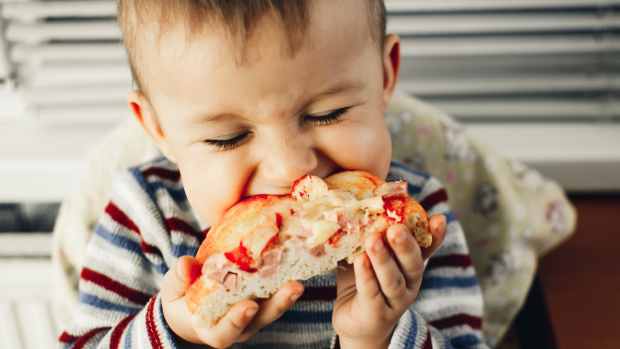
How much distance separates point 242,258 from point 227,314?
70 mm

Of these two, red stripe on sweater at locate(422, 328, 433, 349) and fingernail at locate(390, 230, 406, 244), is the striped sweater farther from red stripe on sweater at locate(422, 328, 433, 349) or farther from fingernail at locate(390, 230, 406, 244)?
fingernail at locate(390, 230, 406, 244)

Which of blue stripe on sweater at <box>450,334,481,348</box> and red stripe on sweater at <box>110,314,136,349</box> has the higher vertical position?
red stripe on sweater at <box>110,314,136,349</box>

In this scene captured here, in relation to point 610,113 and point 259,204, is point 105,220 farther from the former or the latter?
point 610,113

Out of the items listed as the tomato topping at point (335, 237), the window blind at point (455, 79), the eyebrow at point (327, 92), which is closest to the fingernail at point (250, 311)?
the tomato topping at point (335, 237)

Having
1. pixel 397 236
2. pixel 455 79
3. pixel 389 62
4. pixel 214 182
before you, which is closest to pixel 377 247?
pixel 397 236

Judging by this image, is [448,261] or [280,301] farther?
[448,261]

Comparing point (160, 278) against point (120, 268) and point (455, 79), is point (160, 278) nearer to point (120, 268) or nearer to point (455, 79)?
point (120, 268)

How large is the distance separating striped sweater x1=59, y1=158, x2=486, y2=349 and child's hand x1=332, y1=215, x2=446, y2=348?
0.18m

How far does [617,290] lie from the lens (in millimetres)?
1130

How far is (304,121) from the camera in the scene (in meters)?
0.76

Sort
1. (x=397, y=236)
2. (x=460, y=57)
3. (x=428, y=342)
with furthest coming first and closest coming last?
1. (x=460, y=57)
2. (x=428, y=342)
3. (x=397, y=236)

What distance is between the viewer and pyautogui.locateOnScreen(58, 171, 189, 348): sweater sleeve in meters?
0.98

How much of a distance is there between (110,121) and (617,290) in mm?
992

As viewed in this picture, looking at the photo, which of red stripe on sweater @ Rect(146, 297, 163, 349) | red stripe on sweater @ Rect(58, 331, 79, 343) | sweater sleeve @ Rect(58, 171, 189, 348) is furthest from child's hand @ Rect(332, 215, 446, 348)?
red stripe on sweater @ Rect(58, 331, 79, 343)
